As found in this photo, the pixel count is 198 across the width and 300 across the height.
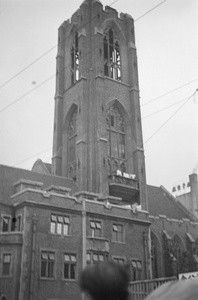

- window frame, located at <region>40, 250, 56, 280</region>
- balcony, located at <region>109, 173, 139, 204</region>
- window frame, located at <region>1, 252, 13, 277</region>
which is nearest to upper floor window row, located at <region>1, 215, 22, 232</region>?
window frame, located at <region>1, 252, 13, 277</region>

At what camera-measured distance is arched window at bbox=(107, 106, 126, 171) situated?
46250 mm

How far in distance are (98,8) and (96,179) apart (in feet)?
76.5

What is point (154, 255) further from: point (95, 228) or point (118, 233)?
point (95, 228)

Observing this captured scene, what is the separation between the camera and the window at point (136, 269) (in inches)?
1427

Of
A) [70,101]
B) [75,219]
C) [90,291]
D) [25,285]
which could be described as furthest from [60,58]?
[90,291]

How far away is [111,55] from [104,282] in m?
52.7

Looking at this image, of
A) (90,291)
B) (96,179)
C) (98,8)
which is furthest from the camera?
(98,8)

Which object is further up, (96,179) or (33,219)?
(96,179)

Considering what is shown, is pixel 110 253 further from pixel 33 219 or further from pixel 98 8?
pixel 98 8

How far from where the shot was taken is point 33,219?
32.1m

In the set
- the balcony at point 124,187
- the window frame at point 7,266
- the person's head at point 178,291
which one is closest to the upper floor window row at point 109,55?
the balcony at point 124,187

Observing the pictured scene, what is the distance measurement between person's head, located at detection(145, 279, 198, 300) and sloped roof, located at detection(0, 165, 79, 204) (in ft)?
107

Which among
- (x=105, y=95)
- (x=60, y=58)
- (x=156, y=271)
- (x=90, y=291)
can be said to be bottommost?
(x=90, y=291)

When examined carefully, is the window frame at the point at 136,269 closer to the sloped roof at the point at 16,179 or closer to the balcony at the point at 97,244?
the balcony at the point at 97,244
